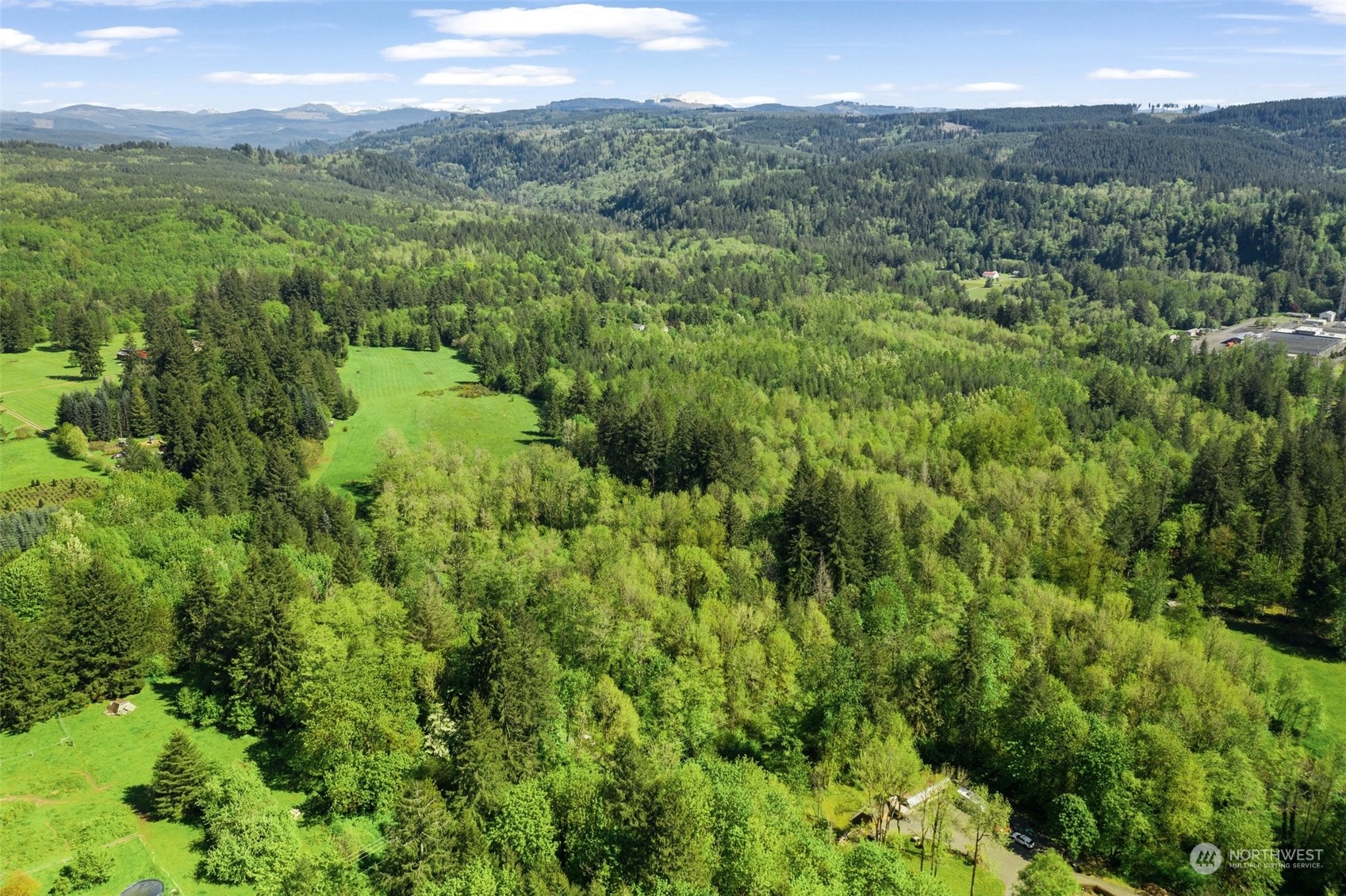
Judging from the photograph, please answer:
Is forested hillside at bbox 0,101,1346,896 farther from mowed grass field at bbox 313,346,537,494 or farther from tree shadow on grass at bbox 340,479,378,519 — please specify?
mowed grass field at bbox 313,346,537,494

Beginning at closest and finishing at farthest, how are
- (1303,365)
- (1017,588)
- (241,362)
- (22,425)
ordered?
(1017,588), (22,425), (241,362), (1303,365)

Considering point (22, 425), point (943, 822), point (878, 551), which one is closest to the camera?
point (943, 822)

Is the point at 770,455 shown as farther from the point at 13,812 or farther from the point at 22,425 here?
the point at 22,425

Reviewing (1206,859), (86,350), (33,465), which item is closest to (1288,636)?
(1206,859)

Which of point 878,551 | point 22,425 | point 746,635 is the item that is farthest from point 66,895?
point 22,425

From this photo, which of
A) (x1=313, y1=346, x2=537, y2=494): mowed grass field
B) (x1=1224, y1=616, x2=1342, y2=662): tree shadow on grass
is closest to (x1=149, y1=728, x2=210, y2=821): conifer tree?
(x1=313, y1=346, x2=537, y2=494): mowed grass field

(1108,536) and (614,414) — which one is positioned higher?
(614,414)

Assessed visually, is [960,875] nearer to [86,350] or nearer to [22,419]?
[22,419]
